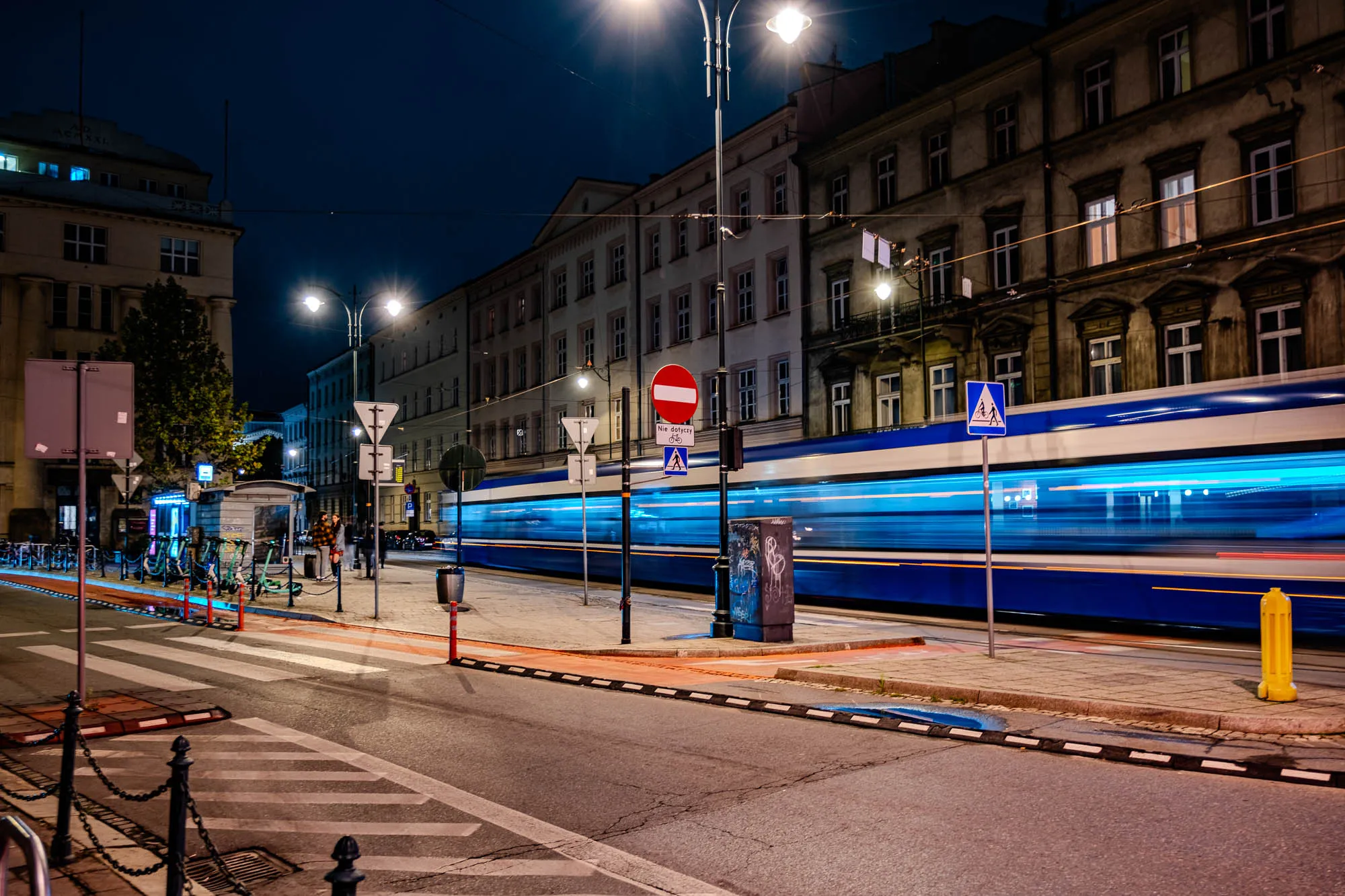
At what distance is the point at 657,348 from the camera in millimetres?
43719

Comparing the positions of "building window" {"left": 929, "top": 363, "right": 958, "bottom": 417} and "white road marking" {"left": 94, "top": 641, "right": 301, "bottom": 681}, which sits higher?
"building window" {"left": 929, "top": 363, "right": 958, "bottom": 417}

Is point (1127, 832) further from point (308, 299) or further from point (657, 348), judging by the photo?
point (657, 348)

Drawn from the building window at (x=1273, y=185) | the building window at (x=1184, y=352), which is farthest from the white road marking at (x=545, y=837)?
the building window at (x=1273, y=185)

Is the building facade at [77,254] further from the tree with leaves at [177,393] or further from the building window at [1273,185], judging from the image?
the building window at [1273,185]

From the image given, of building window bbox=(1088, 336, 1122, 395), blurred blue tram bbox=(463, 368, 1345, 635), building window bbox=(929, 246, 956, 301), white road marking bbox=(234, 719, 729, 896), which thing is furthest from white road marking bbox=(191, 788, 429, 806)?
building window bbox=(929, 246, 956, 301)

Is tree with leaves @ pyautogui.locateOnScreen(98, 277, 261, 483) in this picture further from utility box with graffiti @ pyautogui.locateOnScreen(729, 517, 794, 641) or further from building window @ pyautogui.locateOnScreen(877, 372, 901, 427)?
utility box with graffiti @ pyautogui.locateOnScreen(729, 517, 794, 641)

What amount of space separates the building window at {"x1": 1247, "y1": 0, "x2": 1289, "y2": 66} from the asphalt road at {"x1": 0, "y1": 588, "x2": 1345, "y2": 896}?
22078mm

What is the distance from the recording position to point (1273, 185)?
23.0 metres

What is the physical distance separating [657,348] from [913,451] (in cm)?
2644

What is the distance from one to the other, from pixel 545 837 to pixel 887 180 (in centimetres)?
3090

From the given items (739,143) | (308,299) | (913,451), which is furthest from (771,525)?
(739,143)

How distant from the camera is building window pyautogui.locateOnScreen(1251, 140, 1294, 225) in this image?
22.7 meters

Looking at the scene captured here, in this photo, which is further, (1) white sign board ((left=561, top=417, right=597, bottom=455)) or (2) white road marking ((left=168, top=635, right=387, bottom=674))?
(1) white sign board ((left=561, top=417, right=597, bottom=455))

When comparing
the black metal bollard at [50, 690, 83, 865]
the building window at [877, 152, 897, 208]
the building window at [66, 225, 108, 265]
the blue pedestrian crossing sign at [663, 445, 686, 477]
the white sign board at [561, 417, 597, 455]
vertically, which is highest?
the building window at [66, 225, 108, 265]
